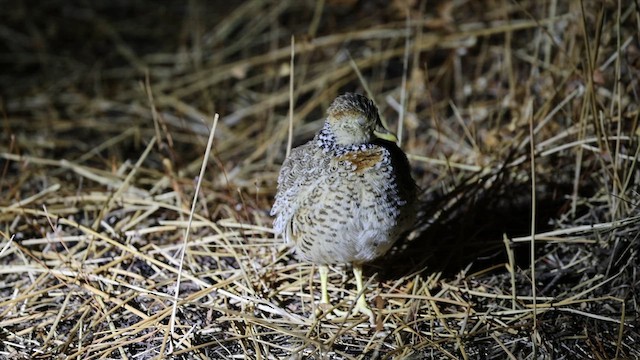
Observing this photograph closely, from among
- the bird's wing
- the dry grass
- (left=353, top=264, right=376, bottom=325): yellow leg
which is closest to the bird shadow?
the dry grass

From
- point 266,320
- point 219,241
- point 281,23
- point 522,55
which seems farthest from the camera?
point 281,23

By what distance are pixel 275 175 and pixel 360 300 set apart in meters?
1.16

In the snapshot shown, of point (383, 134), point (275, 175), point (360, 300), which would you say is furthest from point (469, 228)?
point (275, 175)

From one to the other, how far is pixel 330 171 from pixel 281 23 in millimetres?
2818

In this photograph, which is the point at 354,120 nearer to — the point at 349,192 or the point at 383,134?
the point at 383,134

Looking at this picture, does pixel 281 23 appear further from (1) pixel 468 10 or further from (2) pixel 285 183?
(2) pixel 285 183

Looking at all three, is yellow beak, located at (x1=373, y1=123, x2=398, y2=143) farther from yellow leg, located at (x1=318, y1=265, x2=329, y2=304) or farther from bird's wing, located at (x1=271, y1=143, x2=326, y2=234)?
yellow leg, located at (x1=318, y1=265, x2=329, y2=304)

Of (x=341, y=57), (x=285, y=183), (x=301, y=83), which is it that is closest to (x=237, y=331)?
(x=285, y=183)

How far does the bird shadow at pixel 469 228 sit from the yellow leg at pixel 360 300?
18 centimetres

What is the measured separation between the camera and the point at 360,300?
9.33 feet

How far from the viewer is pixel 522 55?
413 cm

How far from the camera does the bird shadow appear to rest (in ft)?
10.1

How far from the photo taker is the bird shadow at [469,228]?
3078mm

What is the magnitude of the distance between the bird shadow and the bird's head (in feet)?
2.30
